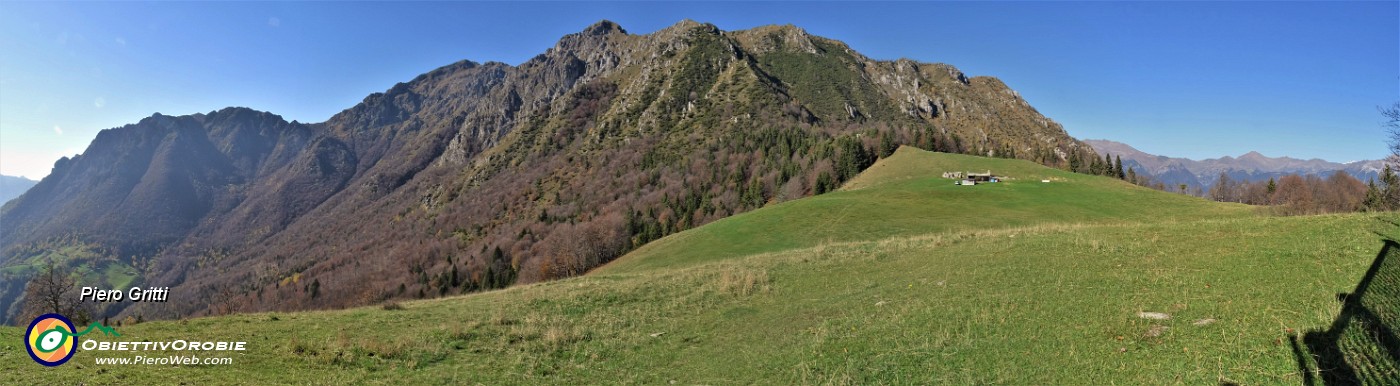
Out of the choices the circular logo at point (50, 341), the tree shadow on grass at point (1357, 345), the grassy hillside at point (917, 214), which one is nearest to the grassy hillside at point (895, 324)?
the tree shadow on grass at point (1357, 345)

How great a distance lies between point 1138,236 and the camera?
62.8ft

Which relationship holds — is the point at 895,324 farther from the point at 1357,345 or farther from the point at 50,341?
the point at 50,341

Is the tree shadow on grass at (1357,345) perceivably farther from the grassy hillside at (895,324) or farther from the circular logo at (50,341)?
the circular logo at (50,341)

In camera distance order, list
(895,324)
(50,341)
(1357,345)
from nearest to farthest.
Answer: (1357,345) < (50,341) < (895,324)

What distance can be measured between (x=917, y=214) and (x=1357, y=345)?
50.0 m

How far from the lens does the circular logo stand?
37.2 ft

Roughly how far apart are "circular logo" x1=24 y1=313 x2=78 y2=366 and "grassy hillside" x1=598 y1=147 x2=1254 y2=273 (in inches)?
1303

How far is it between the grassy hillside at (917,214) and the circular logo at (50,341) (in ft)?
109

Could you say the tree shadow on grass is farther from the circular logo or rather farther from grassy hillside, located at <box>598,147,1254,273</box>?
grassy hillside, located at <box>598,147,1254,273</box>

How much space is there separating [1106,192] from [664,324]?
7190 centimetres

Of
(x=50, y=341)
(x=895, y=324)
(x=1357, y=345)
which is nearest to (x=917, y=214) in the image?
(x=895, y=324)

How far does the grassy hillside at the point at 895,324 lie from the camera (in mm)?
9102

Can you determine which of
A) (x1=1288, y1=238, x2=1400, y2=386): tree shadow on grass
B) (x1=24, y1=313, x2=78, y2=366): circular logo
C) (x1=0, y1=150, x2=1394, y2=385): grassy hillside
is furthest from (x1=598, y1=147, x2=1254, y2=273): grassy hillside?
(x1=1288, y1=238, x2=1400, y2=386): tree shadow on grass

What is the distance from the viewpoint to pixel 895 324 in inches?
485
